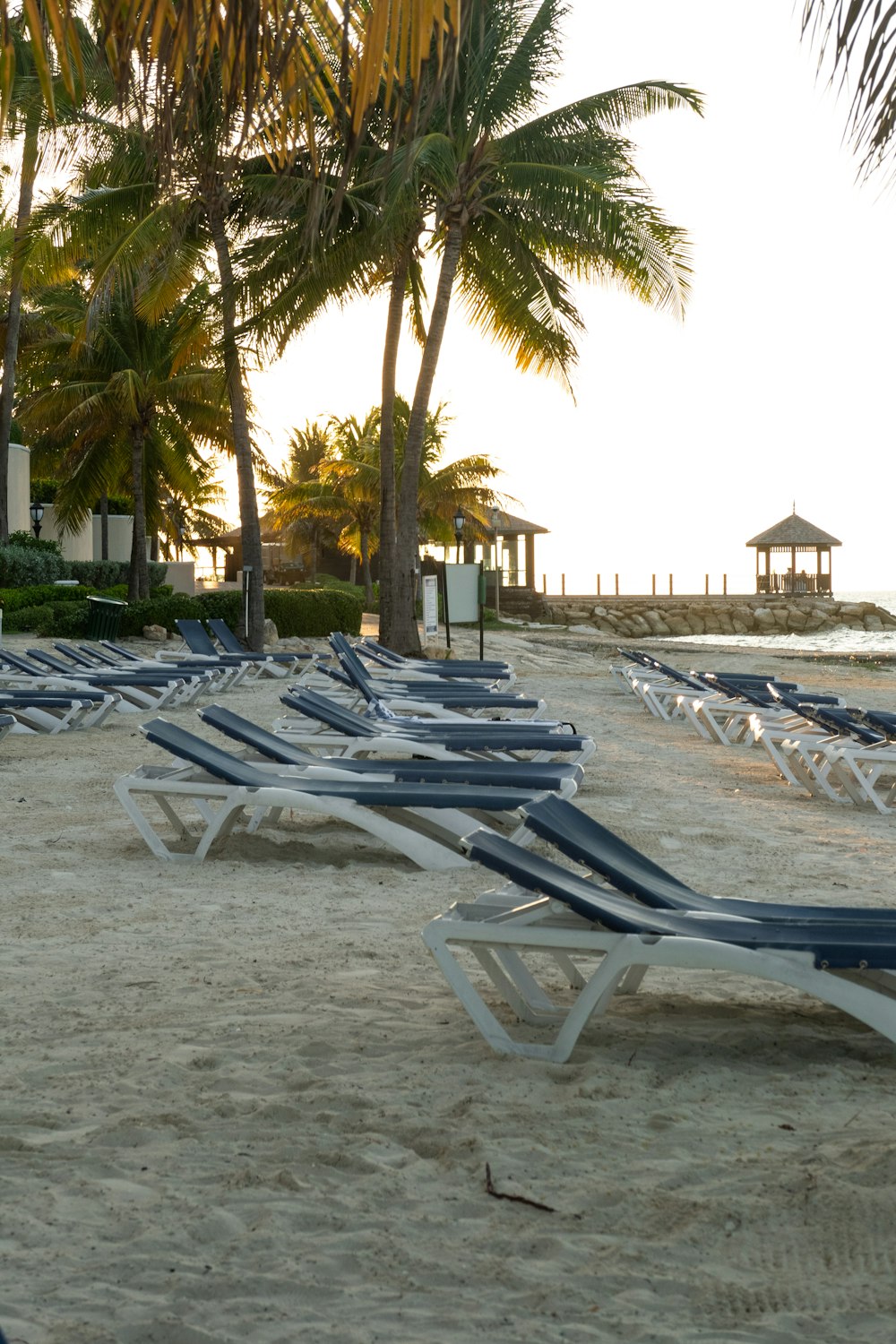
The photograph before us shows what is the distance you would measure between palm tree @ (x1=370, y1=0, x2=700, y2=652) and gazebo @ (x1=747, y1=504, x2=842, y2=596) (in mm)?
34661

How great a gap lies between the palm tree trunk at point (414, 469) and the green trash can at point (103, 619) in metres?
4.31

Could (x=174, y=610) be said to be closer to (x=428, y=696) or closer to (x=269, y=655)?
(x=269, y=655)

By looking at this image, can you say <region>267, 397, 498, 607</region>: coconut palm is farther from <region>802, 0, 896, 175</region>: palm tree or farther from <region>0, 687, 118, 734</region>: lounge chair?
<region>802, 0, 896, 175</region>: palm tree

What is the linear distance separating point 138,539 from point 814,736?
2218cm

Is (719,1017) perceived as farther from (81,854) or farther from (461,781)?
(81,854)

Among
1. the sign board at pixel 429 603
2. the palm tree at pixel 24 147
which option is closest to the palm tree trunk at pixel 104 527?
the palm tree at pixel 24 147

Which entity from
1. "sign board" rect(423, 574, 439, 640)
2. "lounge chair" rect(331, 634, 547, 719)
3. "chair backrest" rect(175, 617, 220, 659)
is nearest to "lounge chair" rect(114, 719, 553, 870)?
"lounge chair" rect(331, 634, 547, 719)

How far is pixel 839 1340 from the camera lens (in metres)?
2.01

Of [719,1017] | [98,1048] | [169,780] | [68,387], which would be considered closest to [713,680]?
[169,780]

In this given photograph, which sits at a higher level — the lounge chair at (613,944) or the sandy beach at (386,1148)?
the lounge chair at (613,944)

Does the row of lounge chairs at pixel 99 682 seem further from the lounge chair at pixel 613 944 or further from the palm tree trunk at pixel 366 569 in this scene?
the palm tree trunk at pixel 366 569

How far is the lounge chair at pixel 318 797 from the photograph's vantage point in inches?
206

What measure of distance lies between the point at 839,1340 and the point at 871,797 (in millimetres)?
5692

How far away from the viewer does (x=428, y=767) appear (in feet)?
20.0
